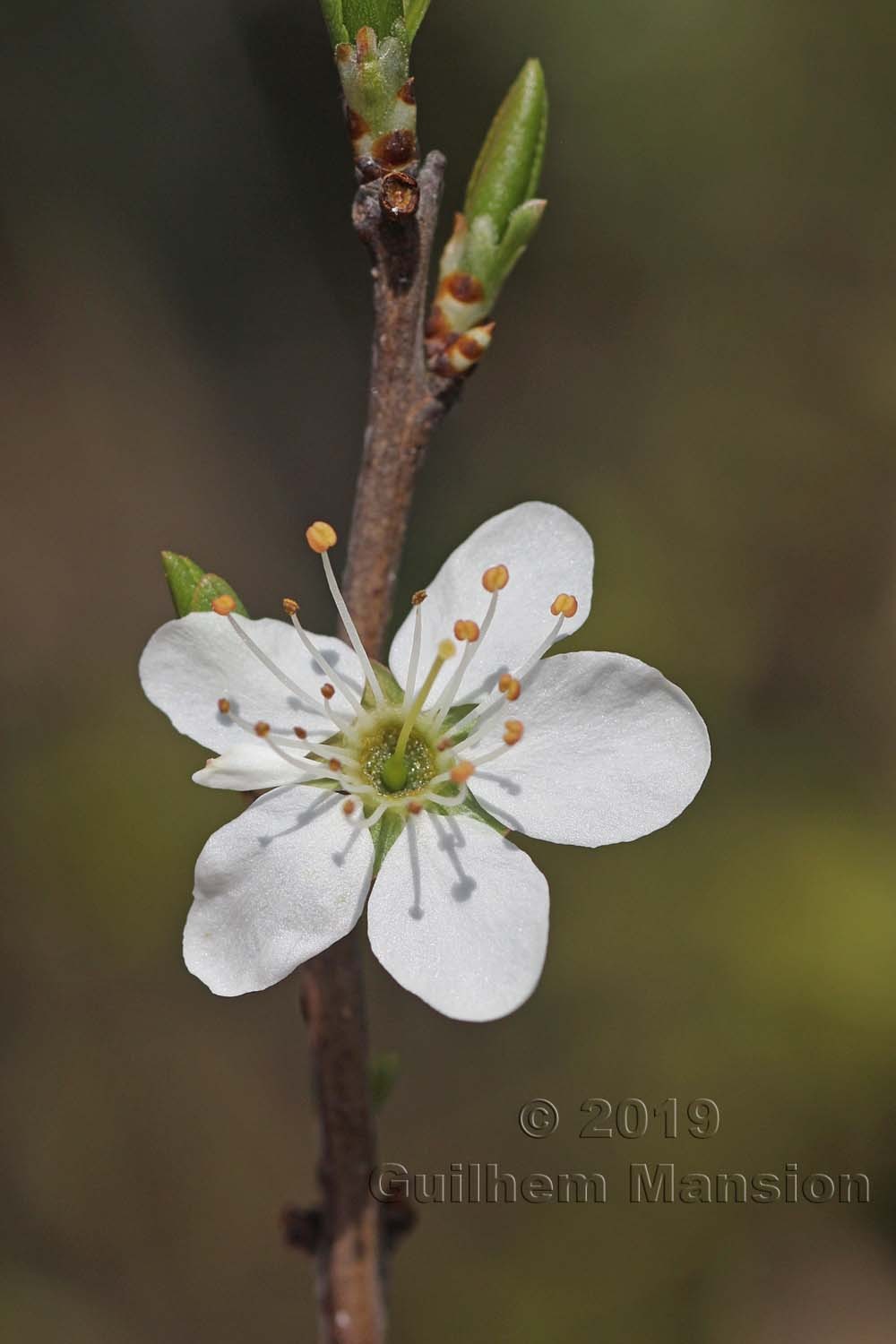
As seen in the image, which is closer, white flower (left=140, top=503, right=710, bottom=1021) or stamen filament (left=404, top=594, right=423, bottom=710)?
white flower (left=140, top=503, right=710, bottom=1021)

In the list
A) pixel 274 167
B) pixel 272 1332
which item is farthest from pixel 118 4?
pixel 272 1332

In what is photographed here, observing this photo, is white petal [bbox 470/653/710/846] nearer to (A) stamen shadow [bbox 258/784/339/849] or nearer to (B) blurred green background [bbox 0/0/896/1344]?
(A) stamen shadow [bbox 258/784/339/849]

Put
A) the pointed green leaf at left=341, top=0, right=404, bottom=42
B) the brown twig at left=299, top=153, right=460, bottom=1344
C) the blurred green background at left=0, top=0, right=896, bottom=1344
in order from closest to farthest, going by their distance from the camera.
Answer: the pointed green leaf at left=341, top=0, right=404, bottom=42 → the brown twig at left=299, top=153, right=460, bottom=1344 → the blurred green background at left=0, top=0, right=896, bottom=1344

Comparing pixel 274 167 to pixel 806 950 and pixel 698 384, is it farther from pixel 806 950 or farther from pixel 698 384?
pixel 806 950

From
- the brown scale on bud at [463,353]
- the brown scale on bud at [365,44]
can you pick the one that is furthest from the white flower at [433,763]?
the brown scale on bud at [365,44]

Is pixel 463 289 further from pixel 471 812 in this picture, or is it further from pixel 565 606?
pixel 471 812

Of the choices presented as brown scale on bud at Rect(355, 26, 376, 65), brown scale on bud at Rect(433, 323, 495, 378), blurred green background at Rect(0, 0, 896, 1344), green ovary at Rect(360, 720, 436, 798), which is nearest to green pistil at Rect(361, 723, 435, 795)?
green ovary at Rect(360, 720, 436, 798)
